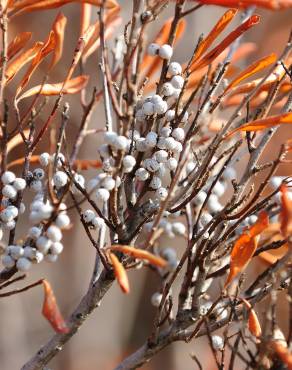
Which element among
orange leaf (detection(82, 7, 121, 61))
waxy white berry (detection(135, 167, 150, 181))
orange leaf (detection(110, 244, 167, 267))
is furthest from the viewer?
orange leaf (detection(82, 7, 121, 61))

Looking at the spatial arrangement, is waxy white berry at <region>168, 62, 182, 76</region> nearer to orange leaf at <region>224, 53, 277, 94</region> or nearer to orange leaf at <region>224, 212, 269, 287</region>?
orange leaf at <region>224, 53, 277, 94</region>

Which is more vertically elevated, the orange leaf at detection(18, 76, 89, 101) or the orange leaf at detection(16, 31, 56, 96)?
the orange leaf at detection(16, 31, 56, 96)

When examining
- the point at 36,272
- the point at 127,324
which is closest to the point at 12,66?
the point at 36,272

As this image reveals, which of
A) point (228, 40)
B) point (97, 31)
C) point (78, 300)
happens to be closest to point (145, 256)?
point (228, 40)

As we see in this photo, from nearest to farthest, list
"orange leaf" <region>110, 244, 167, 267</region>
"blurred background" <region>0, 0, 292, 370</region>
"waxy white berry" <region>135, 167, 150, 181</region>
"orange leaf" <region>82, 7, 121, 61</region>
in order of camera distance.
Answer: "orange leaf" <region>110, 244, 167, 267</region> < "waxy white berry" <region>135, 167, 150, 181</region> < "orange leaf" <region>82, 7, 121, 61</region> < "blurred background" <region>0, 0, 292, 370</region>

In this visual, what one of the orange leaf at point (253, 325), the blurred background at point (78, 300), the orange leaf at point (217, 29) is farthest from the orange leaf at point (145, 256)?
the blurred background at point (78, 300)

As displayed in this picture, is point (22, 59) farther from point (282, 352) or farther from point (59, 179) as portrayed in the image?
point (282, 352)

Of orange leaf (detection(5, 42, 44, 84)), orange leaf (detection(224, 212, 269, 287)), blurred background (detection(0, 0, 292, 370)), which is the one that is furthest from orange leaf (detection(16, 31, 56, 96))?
blurred background (detection(0, 0, 292, 370))

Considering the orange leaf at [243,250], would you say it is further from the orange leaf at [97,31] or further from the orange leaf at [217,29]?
the orange leaf at [97,31]
